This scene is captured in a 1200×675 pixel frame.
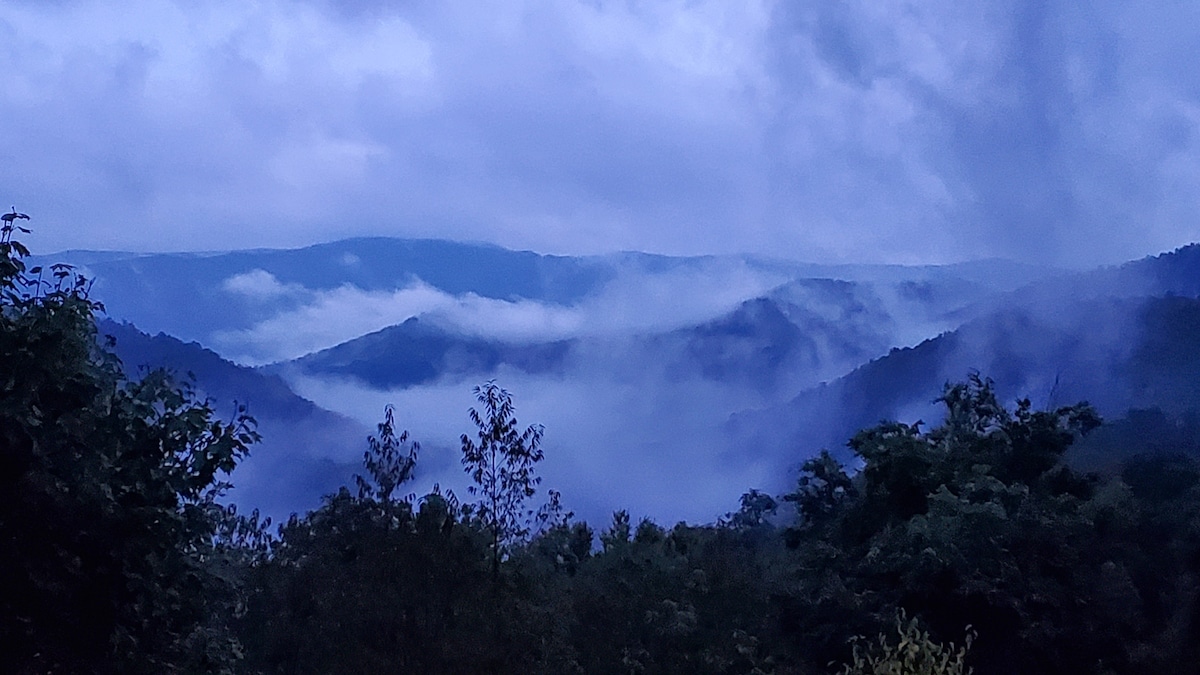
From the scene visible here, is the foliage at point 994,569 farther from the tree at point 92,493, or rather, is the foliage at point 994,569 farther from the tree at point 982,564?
the tree at point 92,493

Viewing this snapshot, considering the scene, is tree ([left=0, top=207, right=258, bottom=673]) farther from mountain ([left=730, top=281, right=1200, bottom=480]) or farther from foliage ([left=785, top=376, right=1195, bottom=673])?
mountain ([left=730, top=281, right=1200, bottom=480])

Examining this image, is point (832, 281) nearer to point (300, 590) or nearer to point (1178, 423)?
point (1178, 423)

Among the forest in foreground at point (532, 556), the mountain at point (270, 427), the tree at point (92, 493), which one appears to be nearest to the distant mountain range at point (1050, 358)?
the forest in foreground at point (532, 556)

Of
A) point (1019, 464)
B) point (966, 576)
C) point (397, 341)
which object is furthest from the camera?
point (397, 341)

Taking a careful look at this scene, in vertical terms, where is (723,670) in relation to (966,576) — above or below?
below

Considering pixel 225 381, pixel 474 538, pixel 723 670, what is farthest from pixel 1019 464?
pixel 225 381

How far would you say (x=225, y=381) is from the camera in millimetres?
15008

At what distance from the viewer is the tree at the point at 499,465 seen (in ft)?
34.4

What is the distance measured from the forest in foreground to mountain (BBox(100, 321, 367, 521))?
562 millimetres

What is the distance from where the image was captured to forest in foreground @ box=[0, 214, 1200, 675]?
21.8ft

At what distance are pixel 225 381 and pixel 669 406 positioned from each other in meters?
36.7

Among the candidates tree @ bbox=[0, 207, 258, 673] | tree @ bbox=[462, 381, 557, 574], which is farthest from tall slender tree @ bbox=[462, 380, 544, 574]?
tree @ bbox=[0, 207, 258, 673]

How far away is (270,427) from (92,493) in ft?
35.4

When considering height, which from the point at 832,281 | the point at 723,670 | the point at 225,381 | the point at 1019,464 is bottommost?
the point at 723,670
